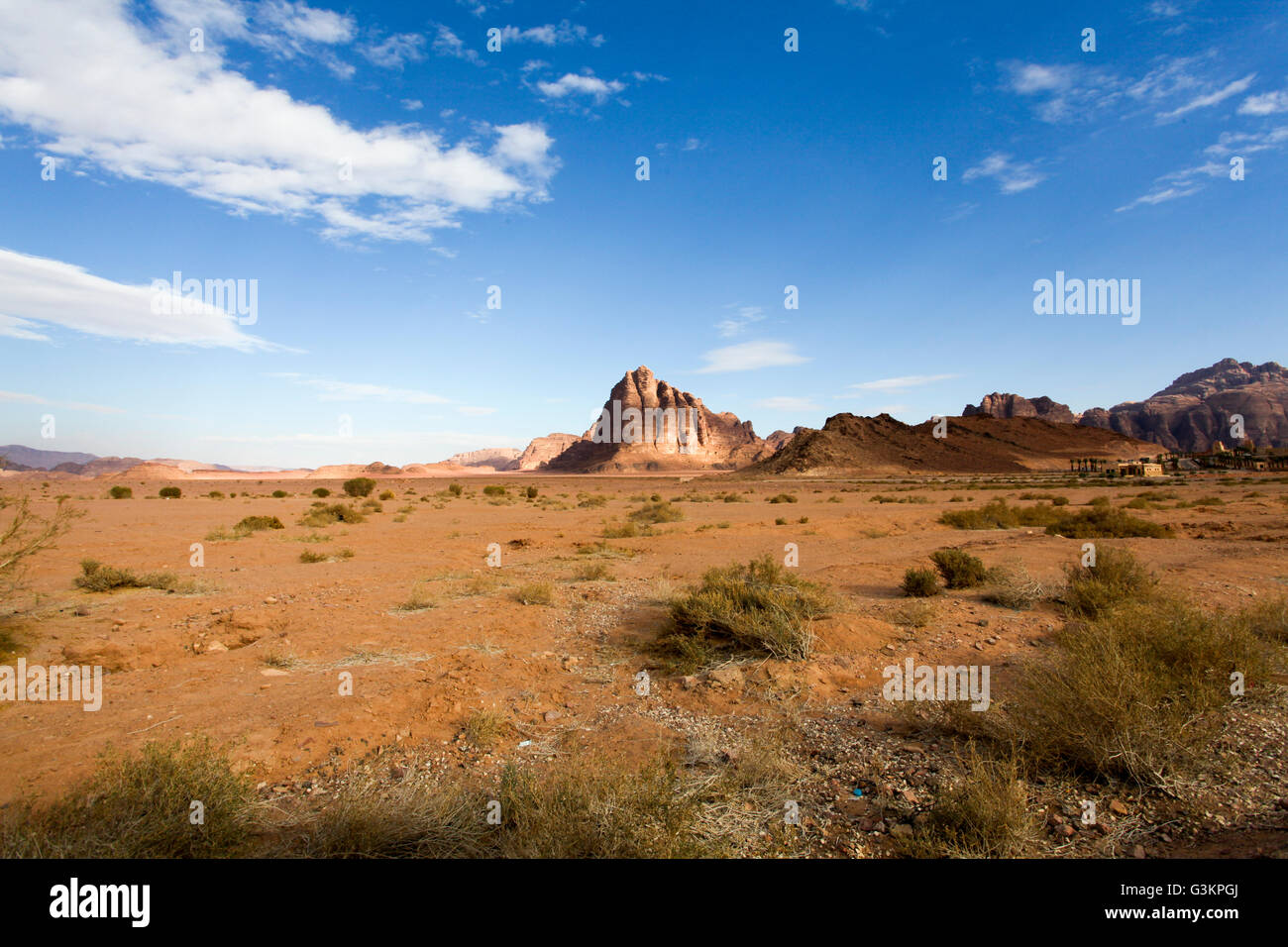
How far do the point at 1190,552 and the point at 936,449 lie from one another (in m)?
83.2

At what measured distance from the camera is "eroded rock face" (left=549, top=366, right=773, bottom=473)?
16075cm

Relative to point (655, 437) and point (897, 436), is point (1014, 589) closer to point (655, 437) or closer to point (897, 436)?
point (897, 436)

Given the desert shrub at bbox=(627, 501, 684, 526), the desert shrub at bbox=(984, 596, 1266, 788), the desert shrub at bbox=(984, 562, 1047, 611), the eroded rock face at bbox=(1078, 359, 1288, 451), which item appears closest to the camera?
the desert shrub at bbox=(984, 596, 1266, 788)

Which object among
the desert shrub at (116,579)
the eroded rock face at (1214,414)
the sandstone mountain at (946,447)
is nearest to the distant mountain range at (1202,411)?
the eroded rock face at (1214,414)

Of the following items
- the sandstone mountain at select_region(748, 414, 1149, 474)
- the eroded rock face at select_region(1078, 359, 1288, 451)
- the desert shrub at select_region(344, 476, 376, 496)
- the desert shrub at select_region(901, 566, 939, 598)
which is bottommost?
the desert shrub at select_region(901, 566, 939, 598)

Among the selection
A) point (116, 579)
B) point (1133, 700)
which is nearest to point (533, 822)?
point (1133, 700)

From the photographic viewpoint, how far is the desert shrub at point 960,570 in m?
9.78

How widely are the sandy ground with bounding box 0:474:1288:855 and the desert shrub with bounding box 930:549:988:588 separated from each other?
1.86ft

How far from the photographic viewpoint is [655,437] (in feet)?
549

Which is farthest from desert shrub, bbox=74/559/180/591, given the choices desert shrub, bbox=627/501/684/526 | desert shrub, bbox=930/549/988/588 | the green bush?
desert shrub, bbox=627/501/684/526

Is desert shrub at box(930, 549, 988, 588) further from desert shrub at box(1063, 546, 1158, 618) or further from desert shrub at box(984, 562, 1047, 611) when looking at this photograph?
desert shrub at box(1063, 546, 1158, 618)
